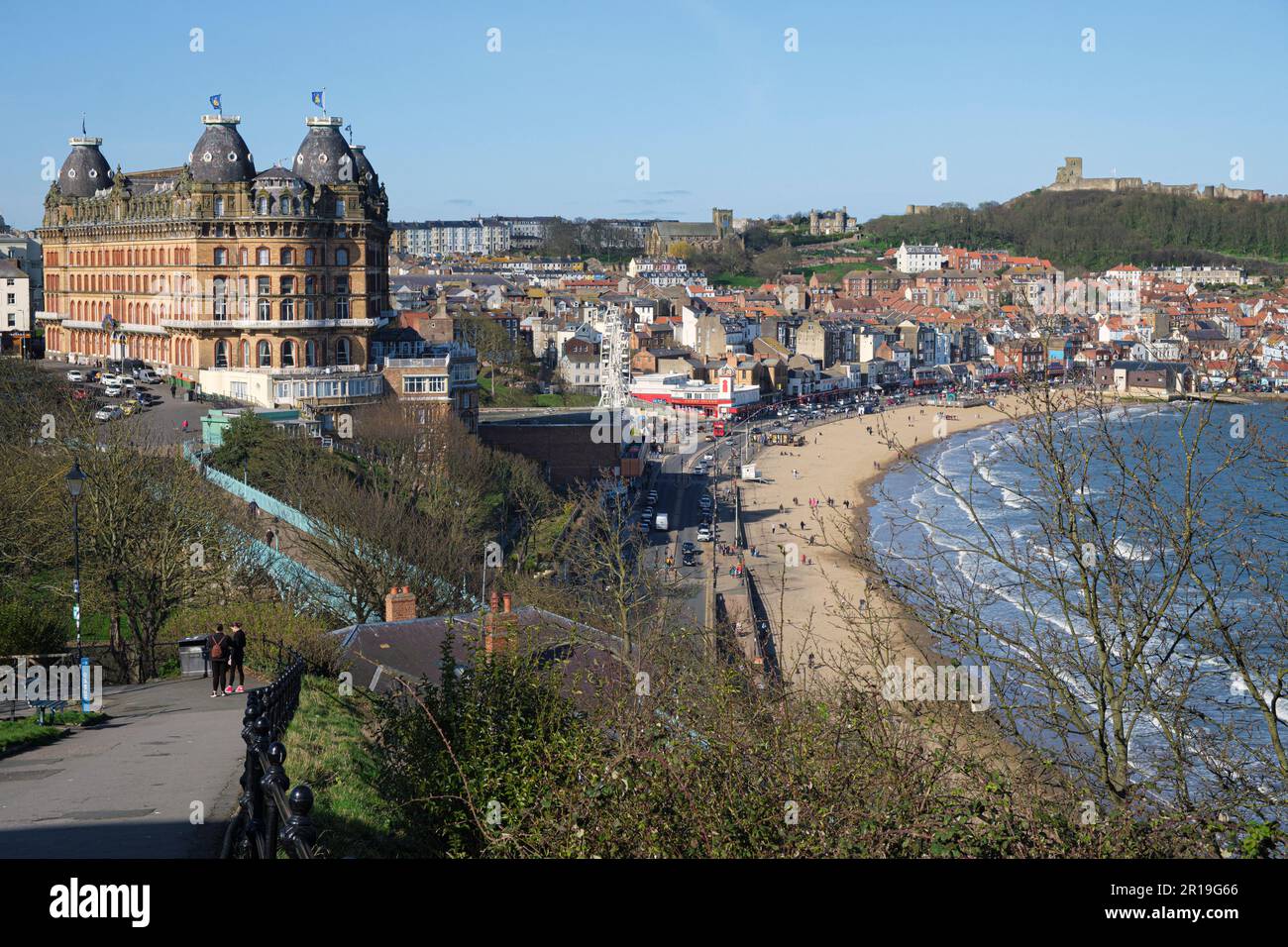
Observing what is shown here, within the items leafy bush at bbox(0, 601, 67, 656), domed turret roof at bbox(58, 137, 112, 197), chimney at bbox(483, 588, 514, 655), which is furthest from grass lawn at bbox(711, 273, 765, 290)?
chimney at bbox(483, 588, 514, 655)

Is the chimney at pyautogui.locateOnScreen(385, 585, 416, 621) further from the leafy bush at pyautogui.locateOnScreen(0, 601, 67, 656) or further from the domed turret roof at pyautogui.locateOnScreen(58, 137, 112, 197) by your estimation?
the domed turret roof at pyautogui.locateOnScreen(58, 137, 112, 197)

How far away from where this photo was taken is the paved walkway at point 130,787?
718 cm

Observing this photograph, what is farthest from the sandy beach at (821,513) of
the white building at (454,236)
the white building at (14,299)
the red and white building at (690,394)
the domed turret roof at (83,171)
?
the white building at (454,236)

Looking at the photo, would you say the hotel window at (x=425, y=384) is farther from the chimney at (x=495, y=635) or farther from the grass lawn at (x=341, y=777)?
the grass lawn at (x=341, y=777)

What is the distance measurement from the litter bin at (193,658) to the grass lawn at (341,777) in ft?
10.3

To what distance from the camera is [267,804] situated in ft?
16.4

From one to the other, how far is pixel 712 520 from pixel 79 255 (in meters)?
25.1

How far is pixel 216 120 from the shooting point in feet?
128

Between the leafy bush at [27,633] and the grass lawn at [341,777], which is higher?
the grass lawn at [341,777]

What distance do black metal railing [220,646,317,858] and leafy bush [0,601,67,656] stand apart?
7.29m

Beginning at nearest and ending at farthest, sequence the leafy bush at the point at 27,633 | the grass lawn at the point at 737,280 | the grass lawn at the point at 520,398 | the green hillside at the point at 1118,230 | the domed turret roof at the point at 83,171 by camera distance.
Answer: the leafy bush at the point at 27,633
the domed turret roof at the point at 83,171
the grass lawn at the point at 520,398
the grass lawn at the point at 737,280
the green hillside at the point at 1118,230

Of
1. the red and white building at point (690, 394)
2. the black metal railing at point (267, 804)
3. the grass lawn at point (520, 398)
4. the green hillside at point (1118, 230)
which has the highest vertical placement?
the green hillside at point (1118, 230)

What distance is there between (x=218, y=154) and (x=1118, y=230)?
499ft

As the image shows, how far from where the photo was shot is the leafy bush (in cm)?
1351
